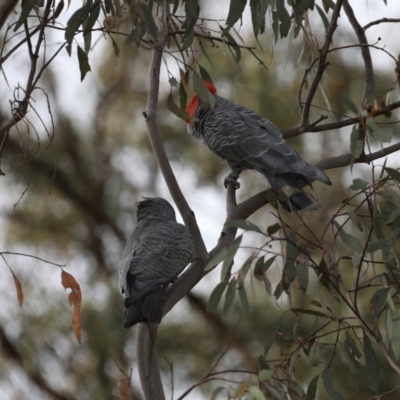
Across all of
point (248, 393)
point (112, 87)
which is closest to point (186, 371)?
point (112, 87)

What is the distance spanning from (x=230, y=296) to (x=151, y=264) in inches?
16.1

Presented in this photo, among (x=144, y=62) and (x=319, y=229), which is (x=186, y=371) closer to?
(x=319, y=229)

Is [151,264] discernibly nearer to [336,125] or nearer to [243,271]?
[243,271]

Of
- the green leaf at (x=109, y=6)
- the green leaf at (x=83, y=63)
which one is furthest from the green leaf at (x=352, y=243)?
the green leaf at (x=109, y=6)

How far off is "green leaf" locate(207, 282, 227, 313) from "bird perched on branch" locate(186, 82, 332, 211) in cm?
49

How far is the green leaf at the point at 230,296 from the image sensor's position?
2.30m

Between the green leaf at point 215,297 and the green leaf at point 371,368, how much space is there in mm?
549

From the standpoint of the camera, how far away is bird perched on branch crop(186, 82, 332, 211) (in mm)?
2941

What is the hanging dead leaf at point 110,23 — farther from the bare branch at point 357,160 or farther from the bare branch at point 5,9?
the bare branch at point 357,160

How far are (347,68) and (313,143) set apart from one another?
59 cm

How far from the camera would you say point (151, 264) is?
266cm

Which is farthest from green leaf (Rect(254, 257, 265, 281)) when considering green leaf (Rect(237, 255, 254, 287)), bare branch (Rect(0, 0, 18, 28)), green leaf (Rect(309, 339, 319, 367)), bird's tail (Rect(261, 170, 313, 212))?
bare branch (Rect(0, 0, 18, 28))

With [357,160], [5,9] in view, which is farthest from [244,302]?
[5,9]

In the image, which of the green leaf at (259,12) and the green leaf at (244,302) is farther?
the green leaf at (259,12)
